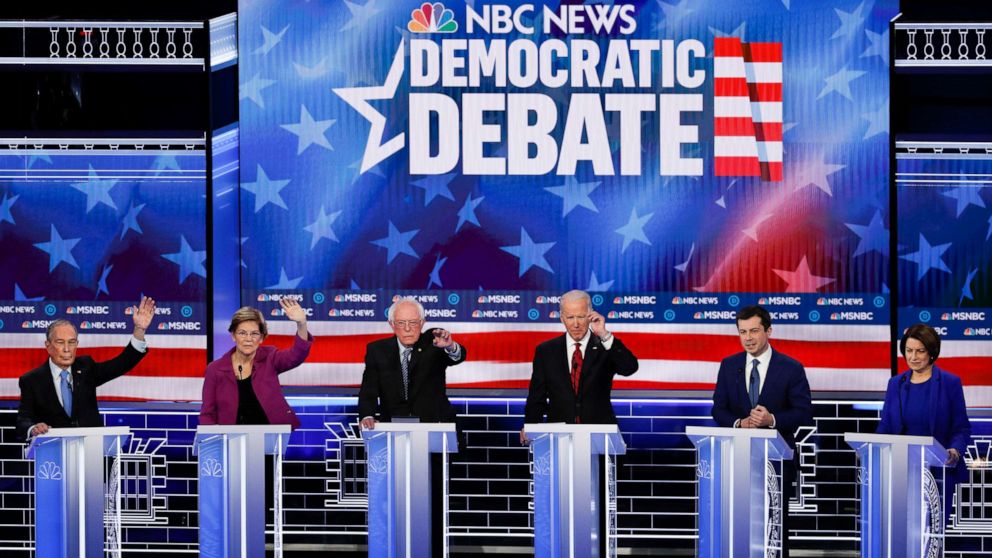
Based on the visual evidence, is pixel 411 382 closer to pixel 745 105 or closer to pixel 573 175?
pixel 573 175

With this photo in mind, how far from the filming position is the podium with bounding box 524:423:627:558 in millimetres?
4934

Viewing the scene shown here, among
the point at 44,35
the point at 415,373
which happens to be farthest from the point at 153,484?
the point at 44,35

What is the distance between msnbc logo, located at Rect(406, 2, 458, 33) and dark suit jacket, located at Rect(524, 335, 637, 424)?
6.52 feet

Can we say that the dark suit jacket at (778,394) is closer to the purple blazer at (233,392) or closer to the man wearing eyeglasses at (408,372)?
the man wearing eyeglasses at (408,372)

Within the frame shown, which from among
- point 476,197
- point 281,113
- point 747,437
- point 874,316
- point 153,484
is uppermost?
point 281,113

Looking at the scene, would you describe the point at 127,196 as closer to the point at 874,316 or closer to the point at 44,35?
the point at 44,35

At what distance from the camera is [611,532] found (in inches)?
211

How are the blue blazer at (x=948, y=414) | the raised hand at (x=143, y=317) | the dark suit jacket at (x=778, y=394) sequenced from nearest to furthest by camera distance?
the blue blazer at (x=948, y=414) < the dark suit jacket at (x=778, y=394) < the raised hand at (x=143, y=317)

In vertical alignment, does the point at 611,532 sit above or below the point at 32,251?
below

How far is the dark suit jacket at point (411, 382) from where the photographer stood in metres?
5.97

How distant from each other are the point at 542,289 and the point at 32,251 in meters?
2.86

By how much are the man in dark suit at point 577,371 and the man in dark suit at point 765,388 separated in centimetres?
49

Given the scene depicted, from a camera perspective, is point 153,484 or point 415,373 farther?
point 153,484

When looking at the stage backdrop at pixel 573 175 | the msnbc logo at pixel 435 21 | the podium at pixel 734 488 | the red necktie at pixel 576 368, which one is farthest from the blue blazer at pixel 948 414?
the msnbc logo at pixel 435 21
